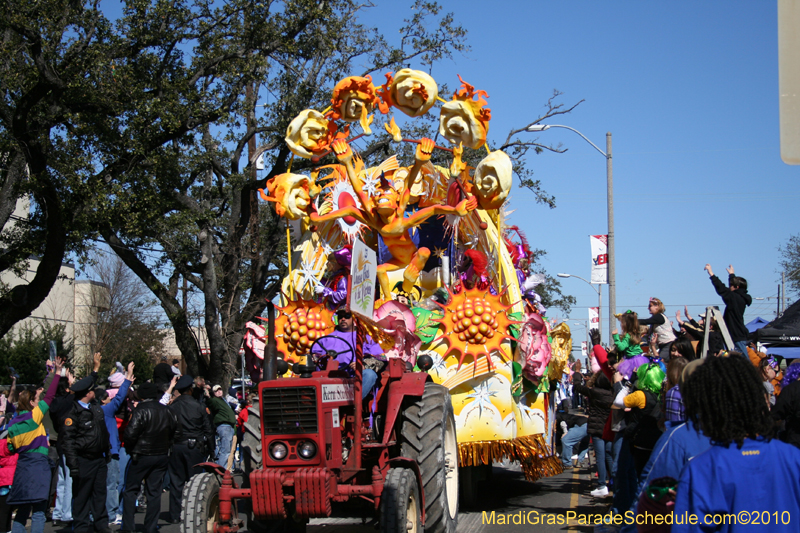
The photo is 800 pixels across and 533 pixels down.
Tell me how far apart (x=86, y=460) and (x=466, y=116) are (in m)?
5.78

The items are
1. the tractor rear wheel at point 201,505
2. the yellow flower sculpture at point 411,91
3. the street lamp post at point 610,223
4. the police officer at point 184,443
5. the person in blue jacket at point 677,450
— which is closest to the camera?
the person in blue jacket at point 677,450

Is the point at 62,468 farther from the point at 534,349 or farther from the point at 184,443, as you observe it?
the point at 534,349

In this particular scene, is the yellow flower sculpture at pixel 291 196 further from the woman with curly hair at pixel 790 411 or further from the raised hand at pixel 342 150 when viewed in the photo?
the woman with curly hair at pixel 790 411

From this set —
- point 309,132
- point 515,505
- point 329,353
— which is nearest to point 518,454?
point 515,505

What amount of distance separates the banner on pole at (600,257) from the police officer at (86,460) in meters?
12.7

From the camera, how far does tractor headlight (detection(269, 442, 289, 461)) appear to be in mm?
5844

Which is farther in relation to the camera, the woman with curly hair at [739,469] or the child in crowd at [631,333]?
the child in crowd at [631,333]

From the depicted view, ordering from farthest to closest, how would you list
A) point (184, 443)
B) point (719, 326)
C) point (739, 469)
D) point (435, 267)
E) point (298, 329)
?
1. point (435, 267)
2. point (184, 443)
3. point (298, 329)
4. point (719, 326)
5. point (739, 469)

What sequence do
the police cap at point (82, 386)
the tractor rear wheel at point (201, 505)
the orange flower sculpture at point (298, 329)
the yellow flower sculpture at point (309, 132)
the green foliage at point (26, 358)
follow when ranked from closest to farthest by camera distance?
the tractor rear wheel at point (201, 505), the police cap at point (82, 386), the yellow flower sculpture at point (309, 132), the orange flower sculpture at point (298, 329), the green foliage at point (26, 358)

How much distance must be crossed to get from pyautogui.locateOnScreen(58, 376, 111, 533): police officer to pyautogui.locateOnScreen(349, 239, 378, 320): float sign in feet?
13.6

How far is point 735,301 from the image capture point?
7.96 meters

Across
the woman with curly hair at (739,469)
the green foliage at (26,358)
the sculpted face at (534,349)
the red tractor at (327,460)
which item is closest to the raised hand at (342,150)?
the sculpted face at (534,349)

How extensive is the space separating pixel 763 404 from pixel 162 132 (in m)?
15.1

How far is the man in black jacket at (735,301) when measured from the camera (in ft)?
26.0
